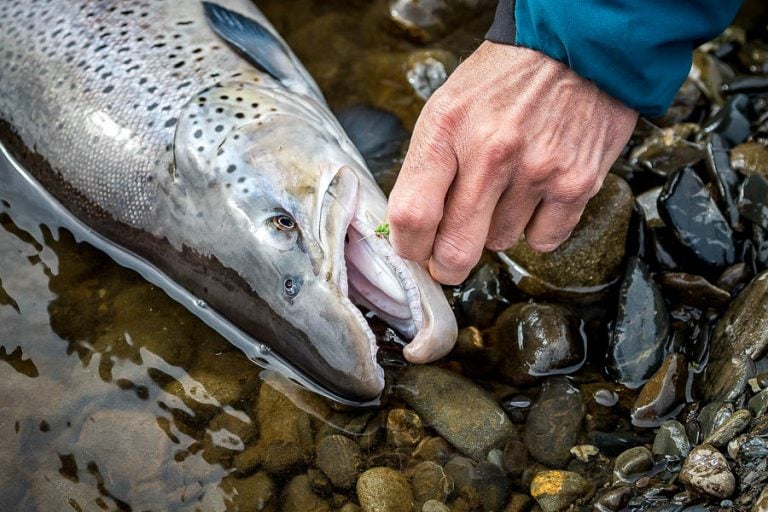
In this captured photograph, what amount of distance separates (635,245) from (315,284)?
1.46 metres

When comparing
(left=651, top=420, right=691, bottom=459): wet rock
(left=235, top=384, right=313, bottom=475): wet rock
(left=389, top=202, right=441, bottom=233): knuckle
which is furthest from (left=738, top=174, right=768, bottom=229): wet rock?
(left=235, top=384, right=313, bottom=475): wet rock

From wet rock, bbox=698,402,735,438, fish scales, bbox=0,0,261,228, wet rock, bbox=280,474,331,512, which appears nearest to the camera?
wet rock, bbox=698,402,735,438

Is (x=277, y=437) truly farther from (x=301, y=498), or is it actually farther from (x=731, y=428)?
(x=731, y=428)

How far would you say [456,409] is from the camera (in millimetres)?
3314

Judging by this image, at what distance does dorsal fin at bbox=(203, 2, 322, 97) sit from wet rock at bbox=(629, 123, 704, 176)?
67.1 inches

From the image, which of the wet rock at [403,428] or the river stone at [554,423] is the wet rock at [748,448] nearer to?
the river stone at [554,423]

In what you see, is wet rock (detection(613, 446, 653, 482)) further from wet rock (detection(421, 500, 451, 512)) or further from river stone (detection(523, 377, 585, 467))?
A: wet rock (detection(421, 500, 451, 512))

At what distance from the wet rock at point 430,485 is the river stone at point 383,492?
0.03 metres

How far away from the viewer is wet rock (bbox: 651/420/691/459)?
3021 millimetres

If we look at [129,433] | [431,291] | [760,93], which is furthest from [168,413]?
[760,93]

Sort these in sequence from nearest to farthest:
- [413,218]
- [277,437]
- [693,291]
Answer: [413,218], [277,437], [693,291]

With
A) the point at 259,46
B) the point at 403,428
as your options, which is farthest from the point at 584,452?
the point at 259,46

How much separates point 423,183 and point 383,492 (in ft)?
3.83

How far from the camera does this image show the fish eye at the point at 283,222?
3354 millimetres
